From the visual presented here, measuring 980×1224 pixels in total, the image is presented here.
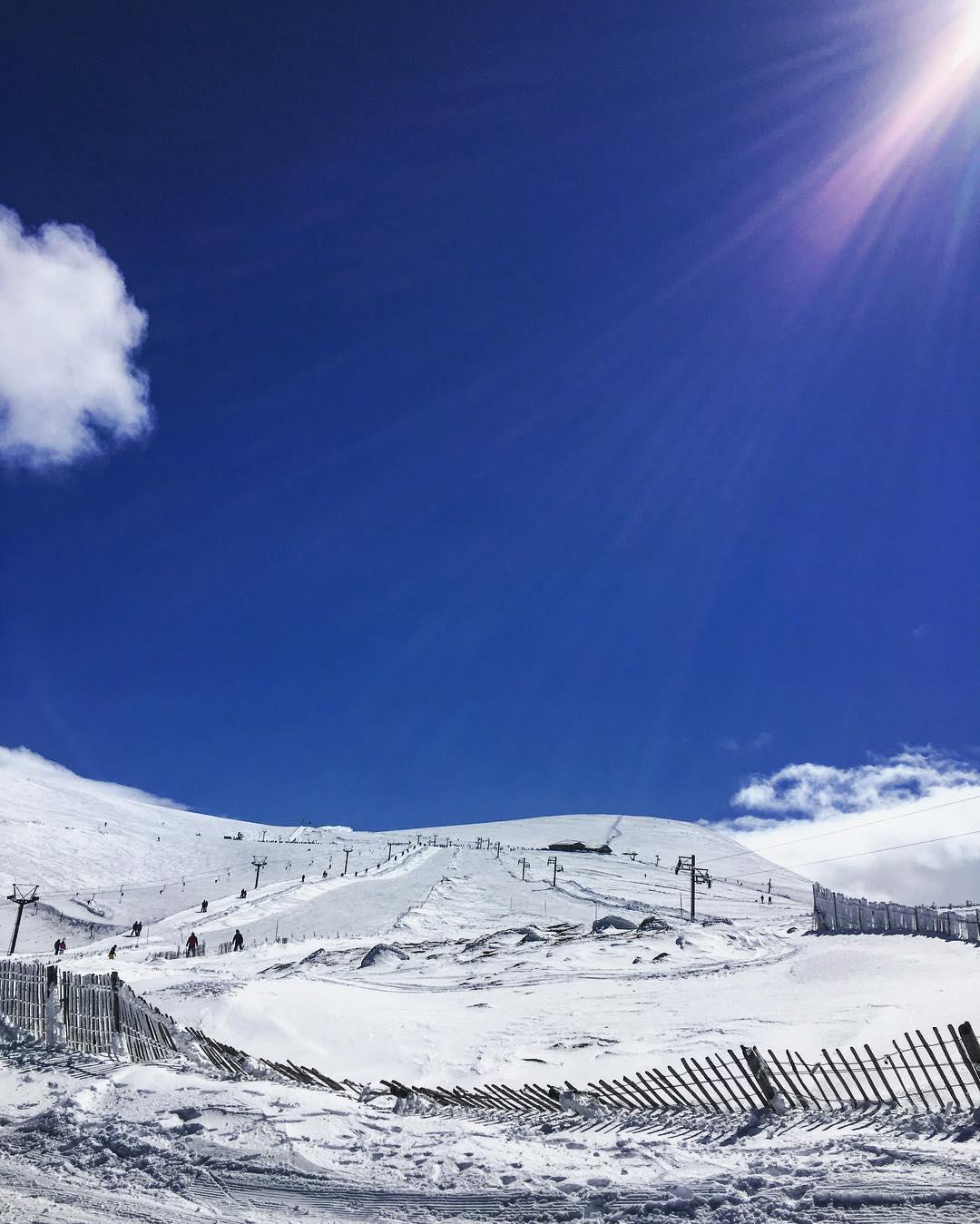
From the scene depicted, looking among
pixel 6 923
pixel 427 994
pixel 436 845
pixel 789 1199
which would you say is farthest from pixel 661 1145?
pixel 436 845

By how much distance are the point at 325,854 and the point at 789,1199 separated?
98.2 m

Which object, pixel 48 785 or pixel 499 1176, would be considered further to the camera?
pixel 48 785

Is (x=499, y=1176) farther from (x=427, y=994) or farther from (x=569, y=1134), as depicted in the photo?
(x=427, y=994)

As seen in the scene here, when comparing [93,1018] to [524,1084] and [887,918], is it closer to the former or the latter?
[524,1084]

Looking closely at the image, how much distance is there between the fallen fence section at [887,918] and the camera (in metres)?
28.3

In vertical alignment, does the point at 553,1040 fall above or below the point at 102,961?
below

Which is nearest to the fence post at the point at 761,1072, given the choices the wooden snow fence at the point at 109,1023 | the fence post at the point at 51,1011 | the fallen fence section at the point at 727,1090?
the fallen fence section at the point at 727,1090

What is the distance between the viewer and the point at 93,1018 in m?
12.2

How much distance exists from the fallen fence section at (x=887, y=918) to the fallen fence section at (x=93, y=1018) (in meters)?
25.8

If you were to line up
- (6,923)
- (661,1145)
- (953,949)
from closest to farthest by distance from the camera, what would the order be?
(661,1145) < (953,949) < (6,923)

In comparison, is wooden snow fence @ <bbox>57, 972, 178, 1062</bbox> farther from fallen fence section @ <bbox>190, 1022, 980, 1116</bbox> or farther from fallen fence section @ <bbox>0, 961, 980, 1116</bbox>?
fallen fence section @ <bbox>190, 1022, 980, 1116</bbox>

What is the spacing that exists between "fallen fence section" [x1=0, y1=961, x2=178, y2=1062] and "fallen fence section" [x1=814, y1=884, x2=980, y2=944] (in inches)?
1016

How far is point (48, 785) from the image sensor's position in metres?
131

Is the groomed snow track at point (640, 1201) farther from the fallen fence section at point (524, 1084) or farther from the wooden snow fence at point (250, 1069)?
the wooden snow fence at point (250, 1069)
